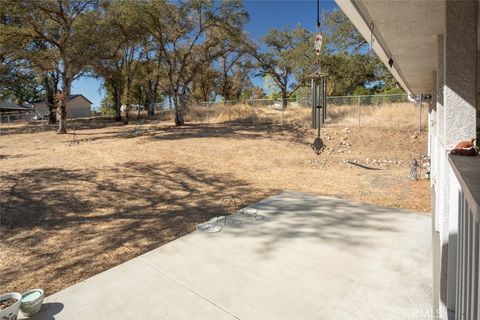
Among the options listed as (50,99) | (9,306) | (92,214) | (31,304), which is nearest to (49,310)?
(31,304)

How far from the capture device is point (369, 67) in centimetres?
2181

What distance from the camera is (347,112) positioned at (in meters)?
16.2

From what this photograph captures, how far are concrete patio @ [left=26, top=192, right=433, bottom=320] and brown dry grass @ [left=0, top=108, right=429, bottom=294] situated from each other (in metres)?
0.69

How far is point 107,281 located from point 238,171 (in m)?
6.98

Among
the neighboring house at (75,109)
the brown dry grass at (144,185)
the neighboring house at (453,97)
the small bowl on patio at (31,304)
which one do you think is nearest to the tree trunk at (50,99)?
the neighboring house at (75,109)

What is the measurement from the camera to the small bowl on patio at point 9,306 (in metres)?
2.45

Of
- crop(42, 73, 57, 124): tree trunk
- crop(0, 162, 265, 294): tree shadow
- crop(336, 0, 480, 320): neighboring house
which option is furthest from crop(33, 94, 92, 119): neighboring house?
crop(336, 0, 480, 320): neighboring house

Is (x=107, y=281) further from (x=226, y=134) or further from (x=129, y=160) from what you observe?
(x=226, y=134)

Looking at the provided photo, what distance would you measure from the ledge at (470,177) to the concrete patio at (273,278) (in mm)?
1632

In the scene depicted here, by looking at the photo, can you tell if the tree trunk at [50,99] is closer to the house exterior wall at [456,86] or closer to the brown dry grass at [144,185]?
the brown dry grass at [144,185]

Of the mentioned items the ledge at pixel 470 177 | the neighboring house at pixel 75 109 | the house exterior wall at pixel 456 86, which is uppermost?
the neighboring house at pixel 75 109

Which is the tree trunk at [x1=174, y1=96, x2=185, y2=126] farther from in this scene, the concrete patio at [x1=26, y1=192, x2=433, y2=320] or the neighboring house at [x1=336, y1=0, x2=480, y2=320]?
the neighboring house at [x1=336, y1=0, x2=480, y2=320]

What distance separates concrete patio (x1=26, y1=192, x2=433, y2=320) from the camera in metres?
2.74

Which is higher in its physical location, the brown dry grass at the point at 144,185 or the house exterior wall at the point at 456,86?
the house exterior wall at the point at 456,86
